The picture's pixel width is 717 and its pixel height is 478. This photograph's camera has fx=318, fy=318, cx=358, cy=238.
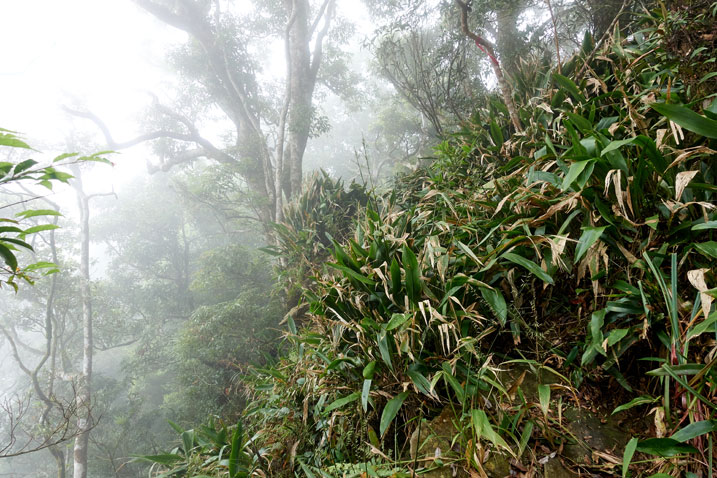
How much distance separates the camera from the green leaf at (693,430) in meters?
0.78

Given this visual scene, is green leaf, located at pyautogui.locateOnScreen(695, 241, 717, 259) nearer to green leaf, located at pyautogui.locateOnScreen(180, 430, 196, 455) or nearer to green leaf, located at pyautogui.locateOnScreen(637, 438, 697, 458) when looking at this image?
green leaf, located at pyautogui.locateOnScreen(637, 438, 697, 458)

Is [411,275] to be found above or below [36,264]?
below

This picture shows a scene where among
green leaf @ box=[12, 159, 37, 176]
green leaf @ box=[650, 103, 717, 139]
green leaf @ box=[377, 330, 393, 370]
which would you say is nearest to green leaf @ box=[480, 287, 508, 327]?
green leaf @ box=[377, 330, 393, 370]

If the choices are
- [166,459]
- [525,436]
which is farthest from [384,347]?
[166,459]

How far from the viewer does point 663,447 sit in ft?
2.71

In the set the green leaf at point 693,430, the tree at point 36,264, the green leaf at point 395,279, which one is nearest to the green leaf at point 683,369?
the green leaf at point 693,430

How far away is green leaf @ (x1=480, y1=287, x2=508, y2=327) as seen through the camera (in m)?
1.33

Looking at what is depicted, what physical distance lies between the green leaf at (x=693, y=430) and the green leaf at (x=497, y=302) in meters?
0.58

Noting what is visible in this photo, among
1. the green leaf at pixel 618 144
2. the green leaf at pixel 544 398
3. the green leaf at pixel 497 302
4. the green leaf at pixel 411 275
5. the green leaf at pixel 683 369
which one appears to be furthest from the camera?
the green leaf at pixel 411 275

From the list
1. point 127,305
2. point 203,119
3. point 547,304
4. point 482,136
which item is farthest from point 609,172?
point 127,305

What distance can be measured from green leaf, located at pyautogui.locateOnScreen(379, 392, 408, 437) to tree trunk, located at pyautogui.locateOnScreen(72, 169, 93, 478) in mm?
5041

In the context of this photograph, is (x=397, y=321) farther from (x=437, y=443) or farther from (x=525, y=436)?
(x=525, y=436)

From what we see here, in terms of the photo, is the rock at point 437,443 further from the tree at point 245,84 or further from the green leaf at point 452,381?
the tree at point 245,84

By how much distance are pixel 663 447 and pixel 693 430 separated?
84 mm
